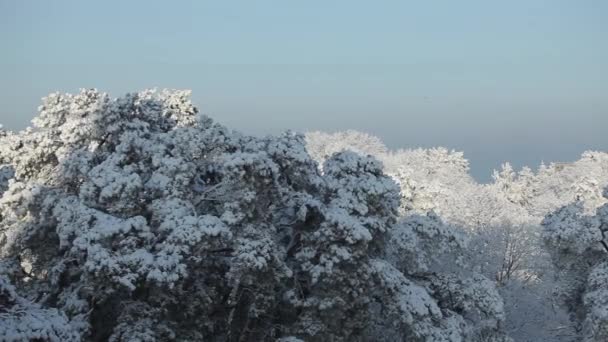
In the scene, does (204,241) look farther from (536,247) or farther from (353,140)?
(353,140)

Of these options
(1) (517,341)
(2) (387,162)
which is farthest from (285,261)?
(2) (387,162)

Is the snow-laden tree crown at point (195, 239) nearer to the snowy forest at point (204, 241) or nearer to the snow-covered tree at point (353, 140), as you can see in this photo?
the snowy forest at point (204, 241)

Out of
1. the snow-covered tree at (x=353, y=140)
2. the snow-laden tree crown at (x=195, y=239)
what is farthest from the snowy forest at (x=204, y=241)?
the snow-covered tree at (x=353, y=140)

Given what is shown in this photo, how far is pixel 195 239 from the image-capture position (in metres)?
12.2

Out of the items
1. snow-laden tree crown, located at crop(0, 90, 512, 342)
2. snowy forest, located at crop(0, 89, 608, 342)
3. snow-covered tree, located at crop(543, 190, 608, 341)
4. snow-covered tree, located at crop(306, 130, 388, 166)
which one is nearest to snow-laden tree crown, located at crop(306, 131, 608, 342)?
snow-covered tree, located at crop(543, 190, 608, 341)

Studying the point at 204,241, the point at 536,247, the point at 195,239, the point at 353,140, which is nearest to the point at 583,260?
the point at 536,247

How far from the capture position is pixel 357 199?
595 inches

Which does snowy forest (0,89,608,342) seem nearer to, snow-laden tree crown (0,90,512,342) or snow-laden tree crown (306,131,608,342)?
snow-laden tree crown (0,90,512,342)

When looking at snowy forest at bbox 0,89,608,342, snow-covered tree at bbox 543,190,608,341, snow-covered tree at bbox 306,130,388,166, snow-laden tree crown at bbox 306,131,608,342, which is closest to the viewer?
snowy forest at bbox 0,89,608,342

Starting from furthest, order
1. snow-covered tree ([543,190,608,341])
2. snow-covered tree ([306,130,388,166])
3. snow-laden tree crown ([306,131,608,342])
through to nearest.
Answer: snow-covered tree ([306,130,388,166]) → snow-laden tree crown ([306,131,608,342]) → snow-covered tree ([543,190,608,341])

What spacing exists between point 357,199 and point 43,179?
23.7 ft

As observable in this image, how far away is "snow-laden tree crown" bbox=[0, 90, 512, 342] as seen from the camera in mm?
12000

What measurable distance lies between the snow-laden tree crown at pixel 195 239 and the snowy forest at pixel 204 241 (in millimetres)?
36

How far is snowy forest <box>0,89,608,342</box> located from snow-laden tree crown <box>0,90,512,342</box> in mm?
36
